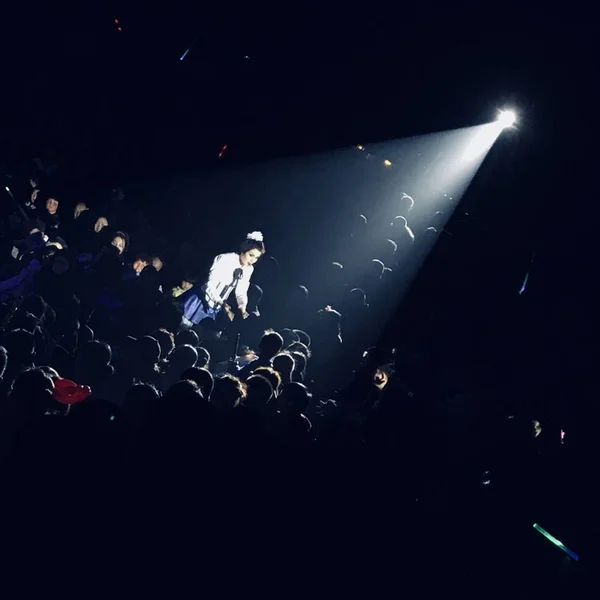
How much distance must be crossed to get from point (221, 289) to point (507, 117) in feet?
32.8

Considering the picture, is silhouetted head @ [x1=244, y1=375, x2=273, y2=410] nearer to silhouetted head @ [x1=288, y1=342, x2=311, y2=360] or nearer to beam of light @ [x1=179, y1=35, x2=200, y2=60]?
silhouetted head @ [x1=288, y1=342, x2=311, y2=360]

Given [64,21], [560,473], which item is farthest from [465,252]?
[64,21]

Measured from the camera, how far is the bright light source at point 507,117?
11.8 m

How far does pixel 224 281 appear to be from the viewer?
612cm

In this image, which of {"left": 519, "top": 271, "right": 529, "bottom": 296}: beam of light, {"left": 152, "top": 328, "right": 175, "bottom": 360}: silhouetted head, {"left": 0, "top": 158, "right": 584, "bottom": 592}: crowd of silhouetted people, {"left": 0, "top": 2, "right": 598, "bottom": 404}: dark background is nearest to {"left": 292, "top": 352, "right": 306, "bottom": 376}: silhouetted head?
{"left": 0, "top": 158, "right": 584, "bottom": 592}: crowd of silhouetted people

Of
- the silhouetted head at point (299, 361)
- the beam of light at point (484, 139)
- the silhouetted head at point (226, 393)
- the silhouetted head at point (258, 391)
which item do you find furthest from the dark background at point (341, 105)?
the silhouetted head at point (226, 393)

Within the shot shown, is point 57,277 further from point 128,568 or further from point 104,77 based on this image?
point 104,77

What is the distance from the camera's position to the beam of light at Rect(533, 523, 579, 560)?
3209 millimetres

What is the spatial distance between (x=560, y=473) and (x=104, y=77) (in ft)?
29.5

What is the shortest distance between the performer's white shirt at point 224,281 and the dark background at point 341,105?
8.76ft

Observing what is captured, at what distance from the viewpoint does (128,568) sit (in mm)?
1946

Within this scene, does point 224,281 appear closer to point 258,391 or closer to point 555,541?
point 258,391

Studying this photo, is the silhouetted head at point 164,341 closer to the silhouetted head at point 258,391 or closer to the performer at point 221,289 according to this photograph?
the performer at point 221,289

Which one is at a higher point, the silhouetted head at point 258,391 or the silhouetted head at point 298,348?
the silhouetted head at point 298,348
